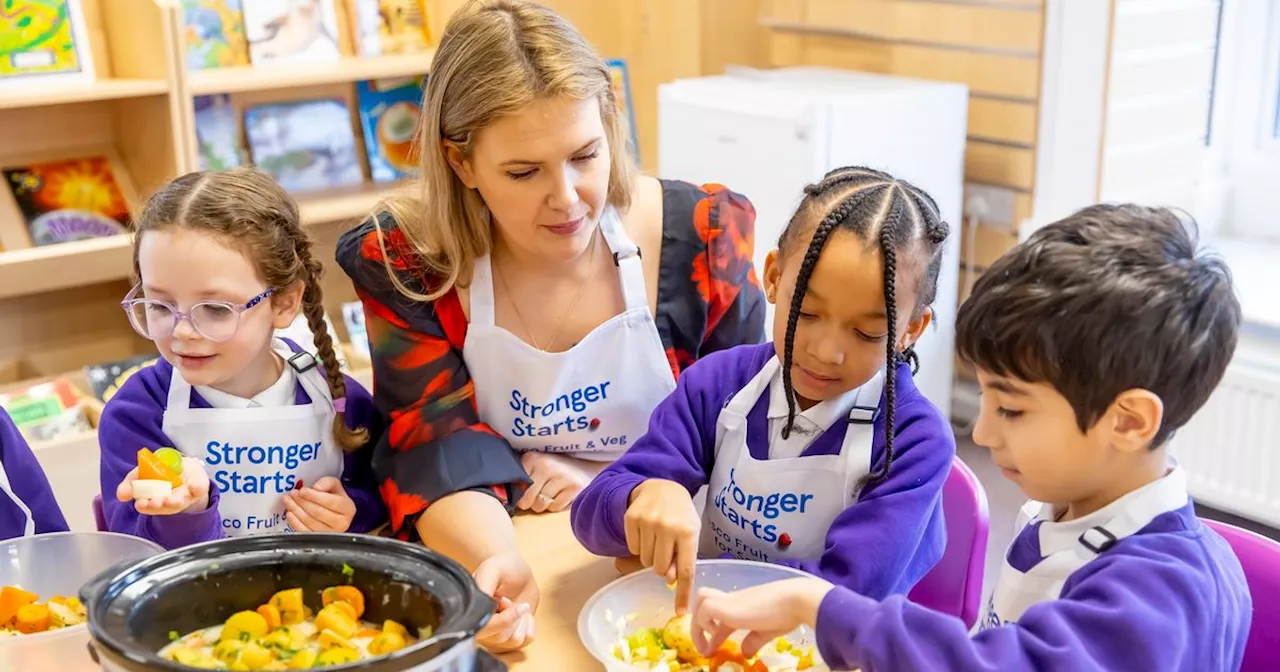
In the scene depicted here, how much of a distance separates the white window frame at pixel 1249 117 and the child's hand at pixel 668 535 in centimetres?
268

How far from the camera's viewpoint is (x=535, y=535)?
1489mm

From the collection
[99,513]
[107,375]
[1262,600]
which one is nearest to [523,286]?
[99,513]

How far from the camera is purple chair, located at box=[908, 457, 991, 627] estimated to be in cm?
144

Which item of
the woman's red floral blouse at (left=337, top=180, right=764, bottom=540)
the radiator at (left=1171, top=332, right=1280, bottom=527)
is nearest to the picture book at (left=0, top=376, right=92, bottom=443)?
the woman's red floral blouse at (left=337, top=180, right=764, bottom=540)

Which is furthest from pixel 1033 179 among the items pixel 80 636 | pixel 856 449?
pixel 80 636

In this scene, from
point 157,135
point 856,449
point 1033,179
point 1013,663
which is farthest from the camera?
point 1033,179

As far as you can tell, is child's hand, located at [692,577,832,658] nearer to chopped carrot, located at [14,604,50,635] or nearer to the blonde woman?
the blonde woman

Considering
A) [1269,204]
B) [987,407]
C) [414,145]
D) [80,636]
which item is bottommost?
[1269,204]

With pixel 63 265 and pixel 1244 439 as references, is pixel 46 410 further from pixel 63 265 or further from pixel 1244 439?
pixel 1244 439

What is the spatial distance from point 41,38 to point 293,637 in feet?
7.15

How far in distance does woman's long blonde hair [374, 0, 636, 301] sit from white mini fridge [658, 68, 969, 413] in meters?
1.50

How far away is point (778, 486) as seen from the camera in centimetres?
133

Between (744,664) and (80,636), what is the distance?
0.56 metres

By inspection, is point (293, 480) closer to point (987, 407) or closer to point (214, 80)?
point (987, 407)
